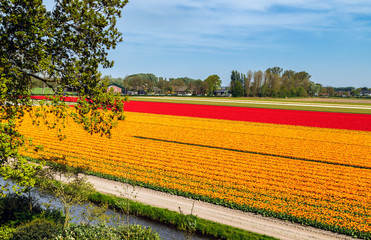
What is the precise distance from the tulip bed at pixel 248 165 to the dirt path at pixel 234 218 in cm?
61

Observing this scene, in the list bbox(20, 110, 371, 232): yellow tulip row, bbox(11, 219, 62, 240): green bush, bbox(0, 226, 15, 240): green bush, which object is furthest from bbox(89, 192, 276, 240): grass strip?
bbox(0, 226, 15, 240): green bush

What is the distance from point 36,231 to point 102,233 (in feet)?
10.8

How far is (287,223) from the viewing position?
1734 centimetres

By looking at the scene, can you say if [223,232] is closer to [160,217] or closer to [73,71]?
[160,217]

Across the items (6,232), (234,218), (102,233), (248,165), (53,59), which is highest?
(53,59)

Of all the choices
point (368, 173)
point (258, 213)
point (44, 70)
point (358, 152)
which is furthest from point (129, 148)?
point (358, 152)

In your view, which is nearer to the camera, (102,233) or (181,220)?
(102,233)

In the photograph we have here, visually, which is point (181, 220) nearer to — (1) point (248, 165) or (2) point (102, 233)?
(2) point (102, 233)

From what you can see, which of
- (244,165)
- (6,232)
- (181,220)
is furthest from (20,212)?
(244,165)

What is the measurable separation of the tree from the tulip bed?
954 centimetres

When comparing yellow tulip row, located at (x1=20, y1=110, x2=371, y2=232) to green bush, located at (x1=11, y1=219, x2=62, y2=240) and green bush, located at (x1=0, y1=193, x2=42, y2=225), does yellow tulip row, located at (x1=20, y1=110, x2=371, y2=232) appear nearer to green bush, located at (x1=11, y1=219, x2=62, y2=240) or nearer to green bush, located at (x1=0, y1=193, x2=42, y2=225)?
green bush, located at (x1=0, y1=193, x2=42, y2=225)

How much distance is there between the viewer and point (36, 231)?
13078 millimetres

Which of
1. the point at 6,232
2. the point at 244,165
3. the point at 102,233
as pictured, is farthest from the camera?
the point at 244,165

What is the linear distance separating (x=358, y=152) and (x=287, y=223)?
22.2 m
